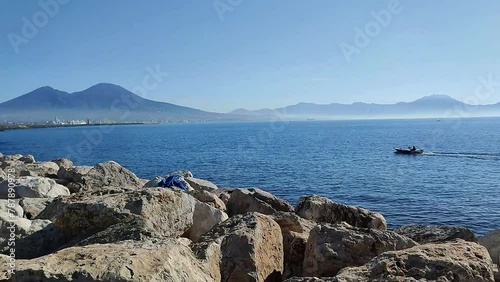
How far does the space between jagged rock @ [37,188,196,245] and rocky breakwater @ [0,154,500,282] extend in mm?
18

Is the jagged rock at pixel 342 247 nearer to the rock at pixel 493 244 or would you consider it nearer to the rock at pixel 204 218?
the rock at pixel 204 218

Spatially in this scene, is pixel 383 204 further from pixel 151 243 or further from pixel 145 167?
pixel 145 167

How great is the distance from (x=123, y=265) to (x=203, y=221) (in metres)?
6.33

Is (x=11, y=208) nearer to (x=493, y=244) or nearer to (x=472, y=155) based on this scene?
(x=493, y=244)

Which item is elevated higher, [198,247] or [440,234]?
[198,247]

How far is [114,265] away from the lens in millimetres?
4512

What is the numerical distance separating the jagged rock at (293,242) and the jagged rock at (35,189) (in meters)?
7.92

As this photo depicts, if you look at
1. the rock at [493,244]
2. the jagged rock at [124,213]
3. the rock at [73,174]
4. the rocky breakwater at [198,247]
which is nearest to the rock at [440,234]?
the rocky breakwater at [198,247]

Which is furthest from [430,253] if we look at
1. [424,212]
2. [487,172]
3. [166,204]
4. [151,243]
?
[487,172]

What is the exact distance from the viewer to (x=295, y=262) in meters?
9.13

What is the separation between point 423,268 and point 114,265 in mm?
4000

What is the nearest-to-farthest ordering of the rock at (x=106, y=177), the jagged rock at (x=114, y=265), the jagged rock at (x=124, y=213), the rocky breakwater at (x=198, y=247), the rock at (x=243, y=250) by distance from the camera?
the jagged rock at (x=114, y=265) < the rocky breakwater at (x=198, y=247) < the rock at (x=243, y=250) < the jagged rock at (x=124, y=213) < the rock at (x=106, y=177)

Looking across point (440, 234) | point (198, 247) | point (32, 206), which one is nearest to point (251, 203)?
point (440, 234)

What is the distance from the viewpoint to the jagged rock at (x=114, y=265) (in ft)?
14.5
